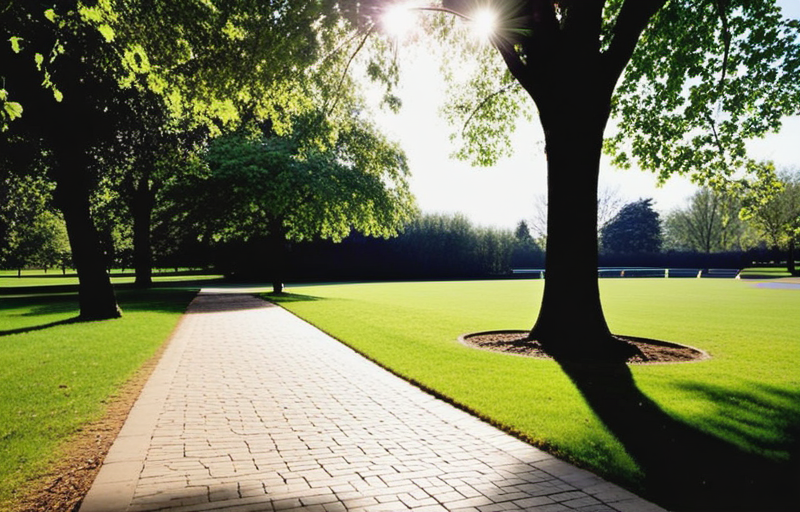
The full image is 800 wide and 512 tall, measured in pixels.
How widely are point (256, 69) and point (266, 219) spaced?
50.3ft

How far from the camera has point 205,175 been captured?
23.3 metres

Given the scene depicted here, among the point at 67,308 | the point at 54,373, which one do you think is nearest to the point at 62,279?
the point at 67,308

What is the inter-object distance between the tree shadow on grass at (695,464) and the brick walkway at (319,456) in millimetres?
431

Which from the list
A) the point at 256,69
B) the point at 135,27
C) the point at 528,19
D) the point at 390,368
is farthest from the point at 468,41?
the point at 390,368

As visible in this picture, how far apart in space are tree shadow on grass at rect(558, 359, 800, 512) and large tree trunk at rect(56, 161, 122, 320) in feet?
46.0

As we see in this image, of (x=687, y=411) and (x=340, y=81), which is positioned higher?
(x=340, y=81)

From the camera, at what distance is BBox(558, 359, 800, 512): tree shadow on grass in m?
3.26

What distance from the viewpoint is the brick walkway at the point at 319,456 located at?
3.27 meters

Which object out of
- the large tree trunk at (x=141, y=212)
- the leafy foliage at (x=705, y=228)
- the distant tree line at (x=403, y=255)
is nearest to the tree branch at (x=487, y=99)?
the large tree trunk at (x=141, y=212)

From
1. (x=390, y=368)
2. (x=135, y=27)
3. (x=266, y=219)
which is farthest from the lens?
(x=266, y=219)

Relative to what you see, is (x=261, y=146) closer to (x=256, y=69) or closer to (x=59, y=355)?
(x=256, y=69)

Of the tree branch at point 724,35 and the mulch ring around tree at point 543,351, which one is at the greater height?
the tree branch at point 724,35

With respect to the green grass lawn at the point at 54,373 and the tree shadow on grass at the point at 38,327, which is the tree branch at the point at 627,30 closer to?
the green grass lawn at the point at 54,373

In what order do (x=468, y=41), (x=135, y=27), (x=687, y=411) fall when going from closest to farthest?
(x=687, y=411) < (x=135, y=27) < (x=468, y=41)
